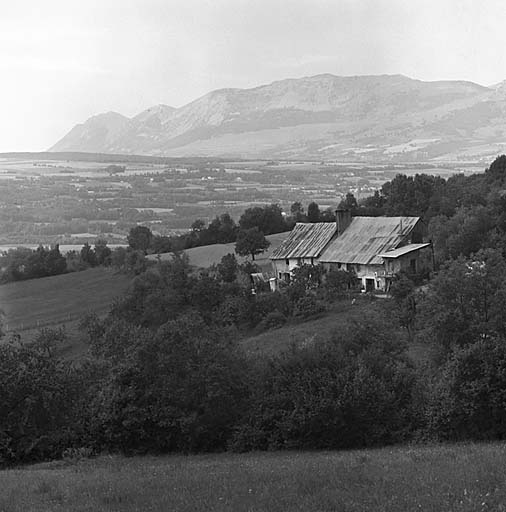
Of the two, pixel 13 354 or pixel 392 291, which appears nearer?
pixel 13 354

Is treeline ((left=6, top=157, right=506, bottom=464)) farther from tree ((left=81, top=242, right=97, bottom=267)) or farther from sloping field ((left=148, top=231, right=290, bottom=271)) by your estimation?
tree ((left=81, top=242, right=97, bottom=267))

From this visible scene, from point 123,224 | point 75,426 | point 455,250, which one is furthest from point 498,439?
point 123,224

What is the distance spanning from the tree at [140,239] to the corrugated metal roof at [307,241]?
861 inches

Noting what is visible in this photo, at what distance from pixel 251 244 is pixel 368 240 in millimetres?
14431

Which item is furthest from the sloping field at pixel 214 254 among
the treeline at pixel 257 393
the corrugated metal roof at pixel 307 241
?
the treeline at pixel 257 393

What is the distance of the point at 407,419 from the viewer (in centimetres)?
2062

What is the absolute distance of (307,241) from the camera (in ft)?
211

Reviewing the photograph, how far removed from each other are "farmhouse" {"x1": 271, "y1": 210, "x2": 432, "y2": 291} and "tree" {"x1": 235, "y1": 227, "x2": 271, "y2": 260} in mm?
5638

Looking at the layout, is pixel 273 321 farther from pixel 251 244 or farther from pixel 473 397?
pixel 473 397

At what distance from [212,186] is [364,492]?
162 m

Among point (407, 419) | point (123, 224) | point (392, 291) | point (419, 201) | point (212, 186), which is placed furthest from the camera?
point (212, 186)

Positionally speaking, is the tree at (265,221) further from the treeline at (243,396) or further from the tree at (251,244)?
the treeline at (243,396)

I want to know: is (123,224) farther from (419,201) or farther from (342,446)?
(342,446)

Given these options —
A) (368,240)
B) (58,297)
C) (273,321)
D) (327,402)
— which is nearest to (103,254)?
(58,297)
